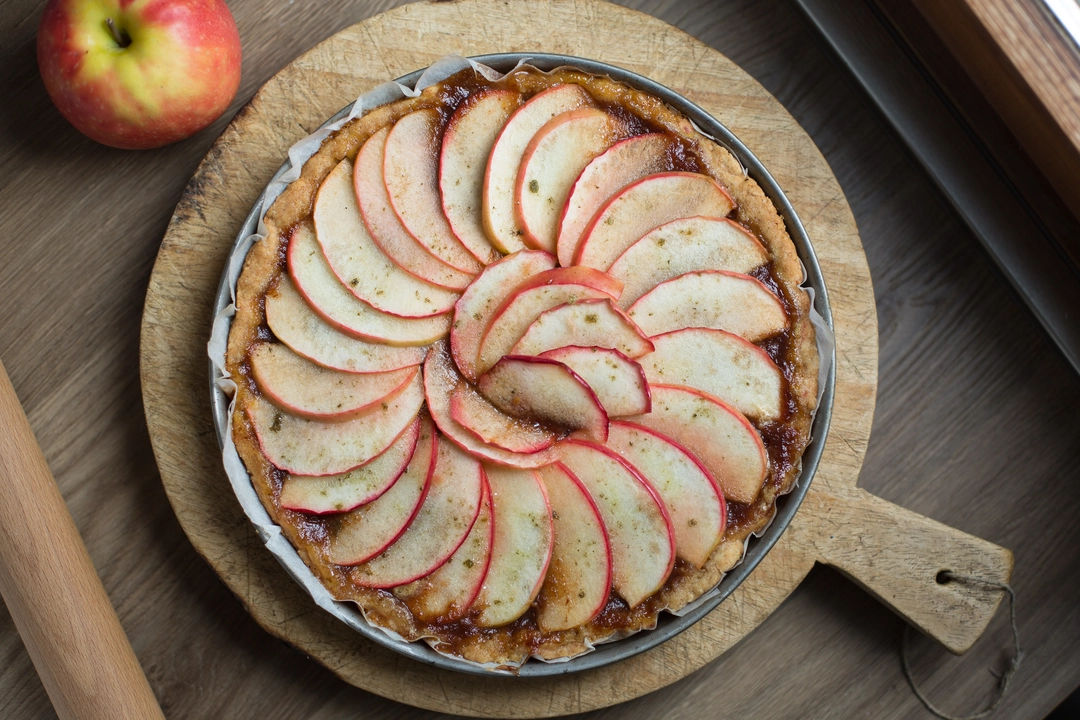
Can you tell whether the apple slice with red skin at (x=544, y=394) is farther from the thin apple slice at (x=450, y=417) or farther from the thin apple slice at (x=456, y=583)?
the thin apple slice at (x=456, y=583)

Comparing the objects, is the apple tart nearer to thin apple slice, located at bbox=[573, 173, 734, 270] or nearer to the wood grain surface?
thin apple slice, located at bbox=[573, 173, 734, 270]

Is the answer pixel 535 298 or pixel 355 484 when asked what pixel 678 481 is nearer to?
pixel 535 298

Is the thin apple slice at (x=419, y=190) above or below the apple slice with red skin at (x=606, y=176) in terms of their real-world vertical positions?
below

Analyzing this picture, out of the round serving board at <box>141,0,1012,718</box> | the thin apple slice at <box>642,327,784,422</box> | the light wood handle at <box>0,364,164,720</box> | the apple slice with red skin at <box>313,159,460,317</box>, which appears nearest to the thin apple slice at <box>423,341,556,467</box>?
the apple slice with red skin at <box>313,159,460,317</box>

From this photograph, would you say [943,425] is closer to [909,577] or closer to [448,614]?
[909,577]

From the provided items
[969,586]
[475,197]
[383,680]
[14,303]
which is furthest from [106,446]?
[969,586]

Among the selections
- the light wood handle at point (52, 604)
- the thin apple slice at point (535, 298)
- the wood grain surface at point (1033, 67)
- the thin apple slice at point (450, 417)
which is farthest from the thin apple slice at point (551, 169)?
the light wood handle at point (52, 604)
